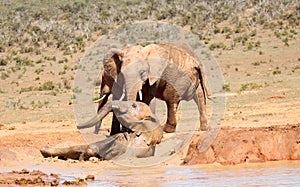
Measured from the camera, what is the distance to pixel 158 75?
43.1 feet

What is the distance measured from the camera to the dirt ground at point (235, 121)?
32.6 ft

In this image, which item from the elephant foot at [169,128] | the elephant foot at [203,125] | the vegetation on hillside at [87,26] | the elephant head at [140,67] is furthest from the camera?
the vegetation on hillside at [87,26]

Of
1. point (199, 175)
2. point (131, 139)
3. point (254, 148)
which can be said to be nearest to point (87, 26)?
point (131, 139)

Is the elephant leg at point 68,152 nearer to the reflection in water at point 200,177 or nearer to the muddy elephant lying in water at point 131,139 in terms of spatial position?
the muddy elephant lying in water at point 131,139

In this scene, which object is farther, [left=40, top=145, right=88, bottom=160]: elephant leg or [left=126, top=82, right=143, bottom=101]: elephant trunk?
[left=126, top=82, right=143, bottom=101]: elephant trunk

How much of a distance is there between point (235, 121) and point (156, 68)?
2.11 metres

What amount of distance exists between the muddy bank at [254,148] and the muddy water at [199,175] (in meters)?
0.19

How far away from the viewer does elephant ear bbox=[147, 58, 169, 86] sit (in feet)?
42.5

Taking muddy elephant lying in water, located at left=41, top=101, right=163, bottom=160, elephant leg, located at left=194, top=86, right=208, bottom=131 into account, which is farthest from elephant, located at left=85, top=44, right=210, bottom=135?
muddy elephant lying in water, located at left=41, top=101, right=163, bottom=160

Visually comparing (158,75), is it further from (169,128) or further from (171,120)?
(169,128)

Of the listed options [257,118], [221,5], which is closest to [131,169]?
[257,118]

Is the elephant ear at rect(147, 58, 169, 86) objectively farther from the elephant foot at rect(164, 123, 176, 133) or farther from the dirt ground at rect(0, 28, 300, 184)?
the dirt ground at rect(0, 28, 300, 184)

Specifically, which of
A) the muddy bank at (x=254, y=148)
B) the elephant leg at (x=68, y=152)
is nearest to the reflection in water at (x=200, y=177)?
the muddy bank at (x=254, y=148)

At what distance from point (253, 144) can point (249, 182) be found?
164cm
